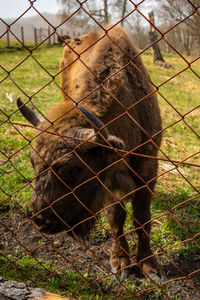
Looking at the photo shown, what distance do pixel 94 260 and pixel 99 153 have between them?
4.28 feet

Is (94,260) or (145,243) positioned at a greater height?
(94,260)

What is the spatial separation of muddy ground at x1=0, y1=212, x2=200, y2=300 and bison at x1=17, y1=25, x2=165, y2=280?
0.16m

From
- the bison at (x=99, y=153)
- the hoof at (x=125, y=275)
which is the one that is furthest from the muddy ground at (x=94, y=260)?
the bison at (x=99, y=153)

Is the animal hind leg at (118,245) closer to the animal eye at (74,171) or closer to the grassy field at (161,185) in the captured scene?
the grassy field at (161,185)

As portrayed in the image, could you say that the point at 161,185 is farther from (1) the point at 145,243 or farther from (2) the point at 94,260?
(2) the point at 94,260

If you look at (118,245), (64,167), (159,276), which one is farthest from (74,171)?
(159,276)

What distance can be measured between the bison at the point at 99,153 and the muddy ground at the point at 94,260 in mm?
159

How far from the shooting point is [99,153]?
2646 millimetres

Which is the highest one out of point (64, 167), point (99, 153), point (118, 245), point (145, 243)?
point (64, 167)

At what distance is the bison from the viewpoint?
95.8 inches

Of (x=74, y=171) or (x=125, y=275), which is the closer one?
(x=74, y=171)

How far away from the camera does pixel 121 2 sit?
973 inches

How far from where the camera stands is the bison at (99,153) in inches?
95.8

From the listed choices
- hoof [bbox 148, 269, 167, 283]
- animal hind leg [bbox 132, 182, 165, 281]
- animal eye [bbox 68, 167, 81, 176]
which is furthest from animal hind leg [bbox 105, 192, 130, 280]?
animal eye [bbox 68, 167, 81, 176]
